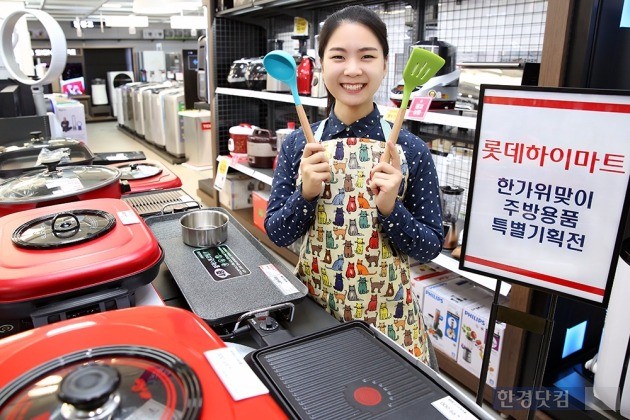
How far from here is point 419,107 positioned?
6.62ft

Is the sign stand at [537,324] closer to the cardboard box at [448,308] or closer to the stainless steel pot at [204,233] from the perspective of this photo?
the stainless steel pot at [204,233]

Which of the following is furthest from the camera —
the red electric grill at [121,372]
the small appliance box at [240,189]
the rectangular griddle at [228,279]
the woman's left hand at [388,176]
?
the small appliance box at [240,189]

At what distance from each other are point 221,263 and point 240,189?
326cm

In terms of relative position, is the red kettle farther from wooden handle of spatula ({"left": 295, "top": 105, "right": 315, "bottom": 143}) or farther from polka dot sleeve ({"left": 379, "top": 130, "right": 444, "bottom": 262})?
wooden handle of spatula ({"left": 295, "top": 105, "right": 315, "bottom": 143})

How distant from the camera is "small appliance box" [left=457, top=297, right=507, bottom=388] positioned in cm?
193

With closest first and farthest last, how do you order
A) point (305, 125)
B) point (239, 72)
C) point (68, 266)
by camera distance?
point (68, 266) → point (305, 125) → point (239, 72)

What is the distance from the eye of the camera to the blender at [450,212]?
2176 mm

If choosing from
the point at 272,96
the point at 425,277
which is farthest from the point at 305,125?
the point at 272,96

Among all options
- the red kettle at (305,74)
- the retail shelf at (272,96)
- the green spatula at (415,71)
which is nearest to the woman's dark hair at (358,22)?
the green spatula at (415,71)

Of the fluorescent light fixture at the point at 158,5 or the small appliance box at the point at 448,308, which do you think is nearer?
the small appliance box at the point at 448,308

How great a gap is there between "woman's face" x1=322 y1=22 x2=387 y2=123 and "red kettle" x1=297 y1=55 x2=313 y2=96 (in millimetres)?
1947

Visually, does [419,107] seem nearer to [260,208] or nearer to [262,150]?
[262,150]

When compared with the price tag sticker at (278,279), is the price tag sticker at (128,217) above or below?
above

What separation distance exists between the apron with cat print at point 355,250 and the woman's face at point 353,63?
0.13 meters
